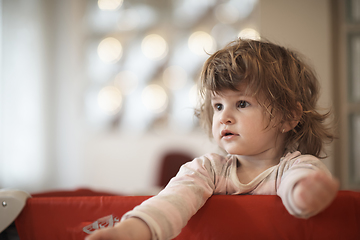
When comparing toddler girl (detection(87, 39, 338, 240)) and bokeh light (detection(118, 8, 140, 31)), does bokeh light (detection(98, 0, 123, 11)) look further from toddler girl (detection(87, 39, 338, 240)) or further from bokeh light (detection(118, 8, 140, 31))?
toddler girl (detection(87, 39, 338, 240))

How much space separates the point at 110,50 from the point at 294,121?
1978 mm

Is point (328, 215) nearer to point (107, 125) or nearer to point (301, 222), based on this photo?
point (301, 222)

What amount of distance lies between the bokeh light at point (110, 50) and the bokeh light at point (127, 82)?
0.14m

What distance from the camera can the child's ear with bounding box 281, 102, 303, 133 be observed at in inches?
26.1

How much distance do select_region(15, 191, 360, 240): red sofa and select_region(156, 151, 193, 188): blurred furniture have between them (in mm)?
1461

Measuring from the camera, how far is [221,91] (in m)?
0.64

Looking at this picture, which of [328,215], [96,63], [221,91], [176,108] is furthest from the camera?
[96,63]

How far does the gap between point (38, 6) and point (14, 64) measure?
20.9 inches

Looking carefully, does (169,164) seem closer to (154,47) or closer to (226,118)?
(154,47)

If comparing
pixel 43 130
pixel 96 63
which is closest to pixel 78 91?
pixel 96 63

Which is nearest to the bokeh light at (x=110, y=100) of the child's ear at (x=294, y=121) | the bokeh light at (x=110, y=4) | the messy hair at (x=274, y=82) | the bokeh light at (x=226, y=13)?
the bokeh light at (x=110, y=4)

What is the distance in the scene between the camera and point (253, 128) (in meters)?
0.62

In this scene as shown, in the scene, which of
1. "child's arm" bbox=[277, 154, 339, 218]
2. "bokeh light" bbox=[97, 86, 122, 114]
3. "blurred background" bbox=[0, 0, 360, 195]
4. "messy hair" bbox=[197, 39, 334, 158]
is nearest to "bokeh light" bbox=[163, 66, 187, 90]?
"blurred background" bbox=[0, 0, 360, 195]

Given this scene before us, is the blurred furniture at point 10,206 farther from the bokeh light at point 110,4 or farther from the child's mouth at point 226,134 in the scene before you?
the bokeh light at point 110,4
